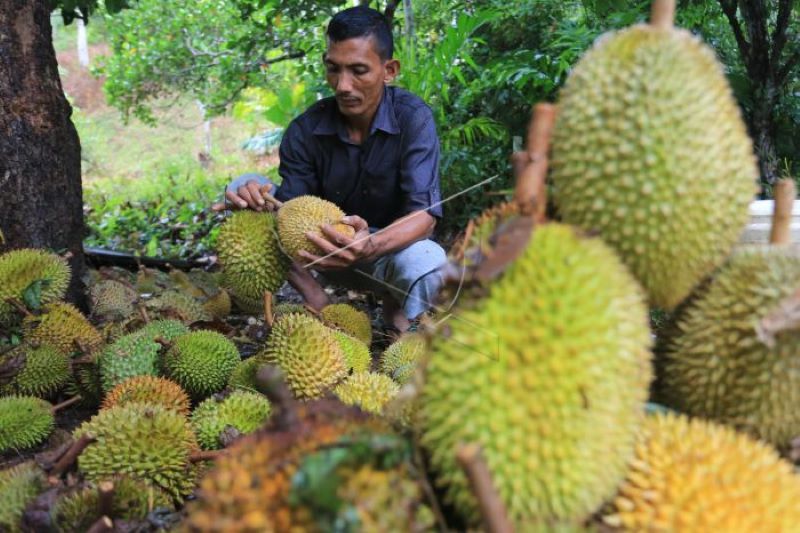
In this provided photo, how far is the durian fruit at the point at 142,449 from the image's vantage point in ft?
4.53

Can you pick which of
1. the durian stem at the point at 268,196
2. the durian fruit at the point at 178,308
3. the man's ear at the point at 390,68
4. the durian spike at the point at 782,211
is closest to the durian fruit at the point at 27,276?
the durian fruit at the point at 178,308

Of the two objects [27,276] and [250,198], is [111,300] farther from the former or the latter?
[250,198]

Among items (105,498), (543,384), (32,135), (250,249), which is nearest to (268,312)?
(250,249)

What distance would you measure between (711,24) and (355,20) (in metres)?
3.36

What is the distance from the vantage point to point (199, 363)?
2.02 metres

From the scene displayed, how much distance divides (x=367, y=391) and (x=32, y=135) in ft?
5.85

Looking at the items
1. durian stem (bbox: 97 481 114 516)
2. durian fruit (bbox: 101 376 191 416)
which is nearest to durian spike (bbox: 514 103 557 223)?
durian stem (bbox: 97 481 114 516)

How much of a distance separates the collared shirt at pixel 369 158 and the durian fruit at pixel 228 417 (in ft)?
4.93

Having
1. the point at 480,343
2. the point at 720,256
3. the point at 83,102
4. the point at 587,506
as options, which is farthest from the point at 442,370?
the point at 83,102

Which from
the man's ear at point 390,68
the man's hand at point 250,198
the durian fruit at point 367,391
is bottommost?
the durian fruit at point 367,391

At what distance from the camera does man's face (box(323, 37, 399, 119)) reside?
285 cm

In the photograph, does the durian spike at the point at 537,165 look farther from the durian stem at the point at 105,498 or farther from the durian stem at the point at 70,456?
the durian stem at the point at 70,456

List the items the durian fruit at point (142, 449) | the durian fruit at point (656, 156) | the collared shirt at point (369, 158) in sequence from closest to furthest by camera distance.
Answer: the durian fruit at point (656, 156)
the durian fruit at point (142, 449)
the collared shirt at point (369, 158)

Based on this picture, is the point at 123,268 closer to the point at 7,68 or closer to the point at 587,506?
the point at 7,68
